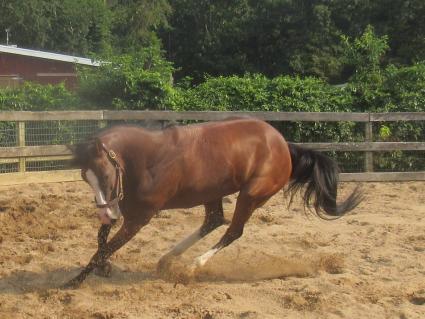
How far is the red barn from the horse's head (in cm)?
1953

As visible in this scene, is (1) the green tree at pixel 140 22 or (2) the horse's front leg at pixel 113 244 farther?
(1) the green tree at pixel 140 22

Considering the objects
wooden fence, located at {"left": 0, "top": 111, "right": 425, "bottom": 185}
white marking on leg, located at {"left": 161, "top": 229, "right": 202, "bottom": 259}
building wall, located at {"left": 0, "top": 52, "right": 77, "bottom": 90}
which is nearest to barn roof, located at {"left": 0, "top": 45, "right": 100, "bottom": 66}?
building wall, located at {"left": 0, "top": 52, "right": 77, "bottom": 90}

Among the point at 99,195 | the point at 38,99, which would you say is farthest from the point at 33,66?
the point at 99,195

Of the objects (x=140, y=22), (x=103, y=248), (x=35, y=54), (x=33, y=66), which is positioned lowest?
(x=103, y=248)

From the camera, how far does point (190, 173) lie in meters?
5.40

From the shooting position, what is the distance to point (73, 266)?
573cm

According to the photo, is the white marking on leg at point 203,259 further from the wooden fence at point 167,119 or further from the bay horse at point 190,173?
the wooden fence at point 167,119

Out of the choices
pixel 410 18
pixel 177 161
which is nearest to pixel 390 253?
pixel 177 161

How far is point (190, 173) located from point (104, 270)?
1.10 metres

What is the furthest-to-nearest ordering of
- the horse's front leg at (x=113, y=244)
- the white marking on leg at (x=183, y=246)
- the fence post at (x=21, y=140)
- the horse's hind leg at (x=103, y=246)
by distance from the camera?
the fence post at (x=21, y=140), the white marking on leg at (x=183, y=246), the horse's hind leg at (x=103, y=246), the horse's front leg at (x=113, y=244)

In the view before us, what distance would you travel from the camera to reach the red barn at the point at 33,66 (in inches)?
946

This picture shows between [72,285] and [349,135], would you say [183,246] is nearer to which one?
[72,285]

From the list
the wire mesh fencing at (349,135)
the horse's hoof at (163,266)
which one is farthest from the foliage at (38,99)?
the horse's hoof at (163,266)

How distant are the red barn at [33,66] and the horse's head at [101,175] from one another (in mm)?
19532
